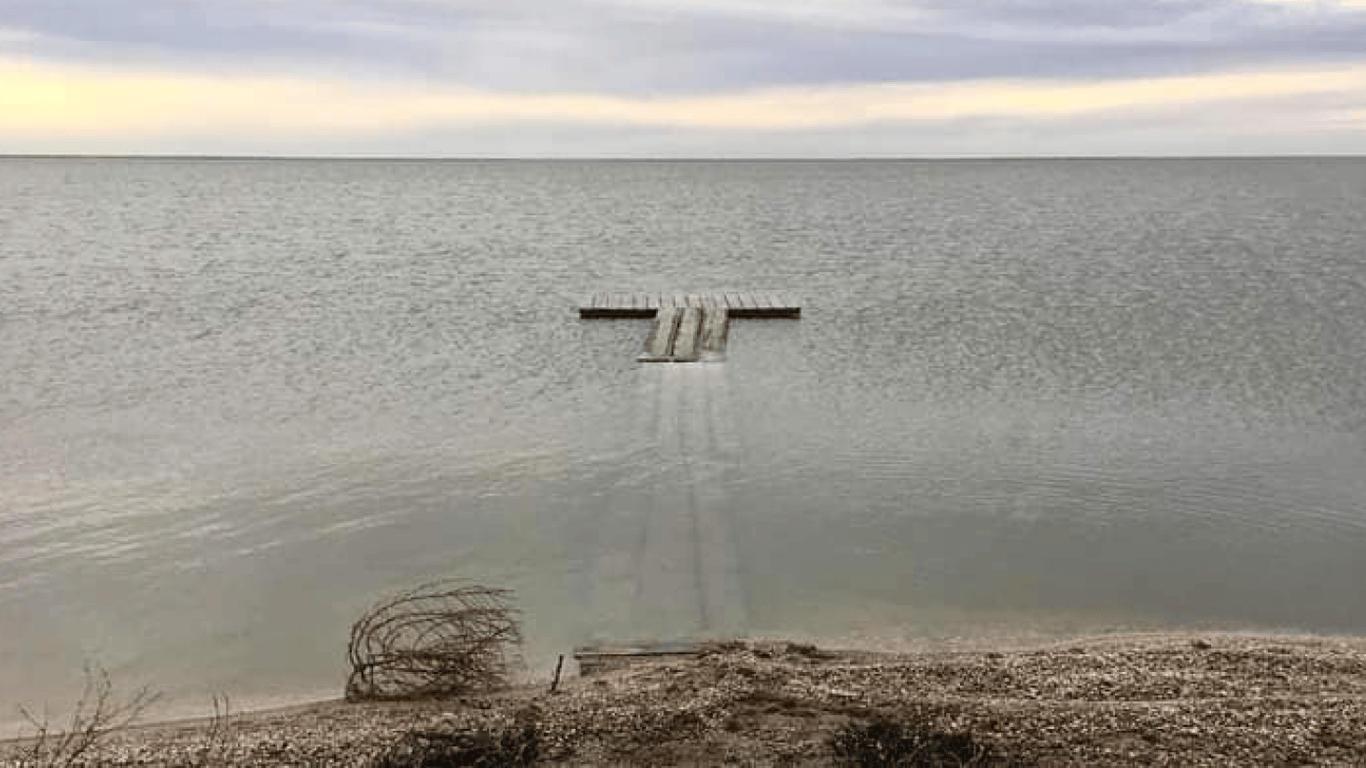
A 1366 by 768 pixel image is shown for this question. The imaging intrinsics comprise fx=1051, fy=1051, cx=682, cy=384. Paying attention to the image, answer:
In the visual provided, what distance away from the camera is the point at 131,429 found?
15711 millimetres

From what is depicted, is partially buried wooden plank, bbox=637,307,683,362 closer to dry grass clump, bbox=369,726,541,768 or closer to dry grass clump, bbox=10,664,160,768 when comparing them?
dry grass clump, bbox=10,664,160,768

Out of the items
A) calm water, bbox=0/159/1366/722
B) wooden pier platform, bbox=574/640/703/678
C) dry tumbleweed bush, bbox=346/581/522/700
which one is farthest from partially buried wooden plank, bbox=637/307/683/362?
wooden pier platform, bbox=574/640/703/678

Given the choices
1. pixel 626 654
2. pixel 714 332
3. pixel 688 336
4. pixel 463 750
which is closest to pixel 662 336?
pixel 688 336

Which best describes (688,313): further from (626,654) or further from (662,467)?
(626,654)

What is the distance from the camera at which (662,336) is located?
2244 centimetres

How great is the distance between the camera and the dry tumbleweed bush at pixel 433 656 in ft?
25.8

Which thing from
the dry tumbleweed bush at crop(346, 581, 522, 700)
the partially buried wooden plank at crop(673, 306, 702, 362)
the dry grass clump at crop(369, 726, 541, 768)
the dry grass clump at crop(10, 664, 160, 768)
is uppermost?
the partially buried wooden plank at crop(673, 306, 702, 362)

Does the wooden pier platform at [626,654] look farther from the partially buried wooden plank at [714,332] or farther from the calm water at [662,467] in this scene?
the partially buried wooden plank at [714,332]

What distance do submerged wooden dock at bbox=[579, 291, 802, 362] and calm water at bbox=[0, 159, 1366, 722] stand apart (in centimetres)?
61

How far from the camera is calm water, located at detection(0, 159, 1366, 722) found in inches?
388

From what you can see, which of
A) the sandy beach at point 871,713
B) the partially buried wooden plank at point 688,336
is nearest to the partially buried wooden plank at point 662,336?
the partially buried wooden plank at point 688,336

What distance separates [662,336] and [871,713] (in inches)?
625

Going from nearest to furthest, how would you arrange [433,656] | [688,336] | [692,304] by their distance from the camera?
[433,656] → [688,336] → [692,304]

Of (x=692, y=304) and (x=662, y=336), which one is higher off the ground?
(x=692, y=304)
